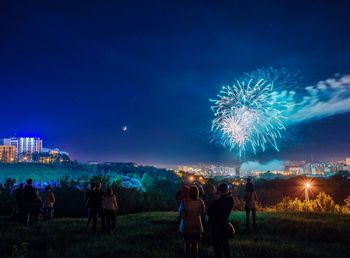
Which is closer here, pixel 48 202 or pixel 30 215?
pixel 30 215

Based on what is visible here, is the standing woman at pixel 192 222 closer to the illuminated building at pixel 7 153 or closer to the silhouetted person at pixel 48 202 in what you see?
the silhouetted person at pixel 48 202

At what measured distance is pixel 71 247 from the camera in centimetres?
1234

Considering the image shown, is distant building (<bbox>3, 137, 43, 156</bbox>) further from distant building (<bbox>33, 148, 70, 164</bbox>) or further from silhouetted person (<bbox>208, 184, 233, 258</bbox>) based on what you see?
silhouetted person (<bbox>208, 184, 233, 258</bbox>)

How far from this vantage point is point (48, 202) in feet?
66.1

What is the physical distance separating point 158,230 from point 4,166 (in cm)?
7939

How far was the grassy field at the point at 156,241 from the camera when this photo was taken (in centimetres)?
1148

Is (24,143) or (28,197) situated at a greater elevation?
(24,143)

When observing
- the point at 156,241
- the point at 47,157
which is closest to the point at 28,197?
the point at 156,241

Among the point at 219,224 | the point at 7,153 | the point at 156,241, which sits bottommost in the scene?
the point at 156,241

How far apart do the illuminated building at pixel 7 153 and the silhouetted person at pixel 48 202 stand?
169 meters

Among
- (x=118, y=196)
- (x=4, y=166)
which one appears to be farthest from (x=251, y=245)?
(x=4, y=166)

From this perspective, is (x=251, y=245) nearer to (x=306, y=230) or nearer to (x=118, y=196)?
(x=306, y=230)

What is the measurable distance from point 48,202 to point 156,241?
894 cm

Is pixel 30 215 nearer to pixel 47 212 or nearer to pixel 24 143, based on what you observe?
pixel 47 212
